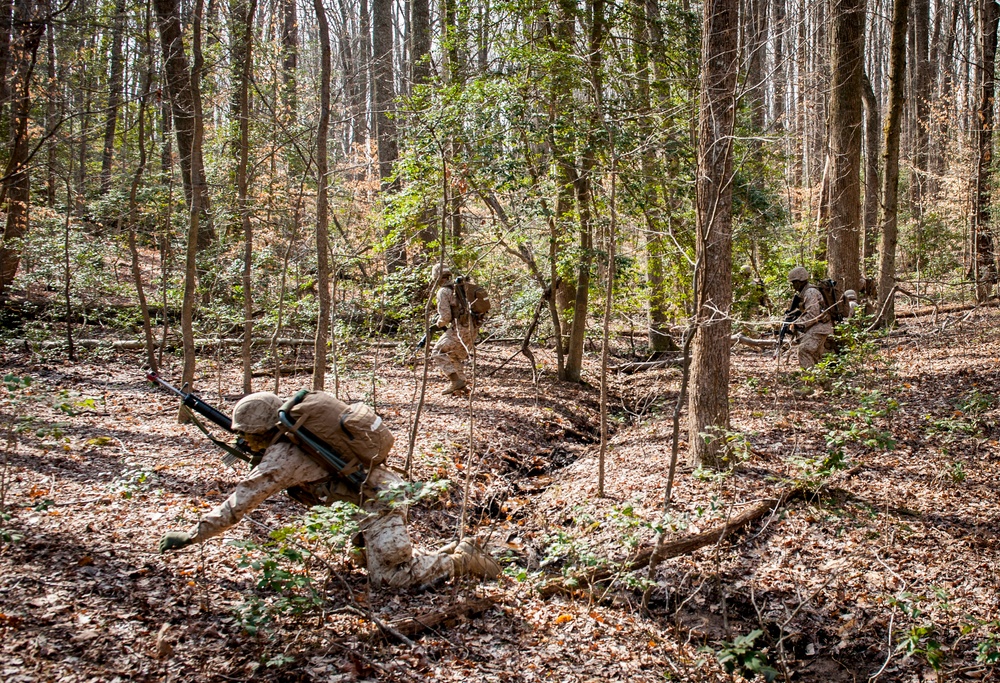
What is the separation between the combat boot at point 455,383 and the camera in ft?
34.3

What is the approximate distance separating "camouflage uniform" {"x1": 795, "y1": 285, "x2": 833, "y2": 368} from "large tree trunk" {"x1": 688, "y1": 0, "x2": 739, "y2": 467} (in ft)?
13.8

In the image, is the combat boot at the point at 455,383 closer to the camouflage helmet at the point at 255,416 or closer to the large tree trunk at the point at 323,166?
the large tree trunk at the point at 323,166

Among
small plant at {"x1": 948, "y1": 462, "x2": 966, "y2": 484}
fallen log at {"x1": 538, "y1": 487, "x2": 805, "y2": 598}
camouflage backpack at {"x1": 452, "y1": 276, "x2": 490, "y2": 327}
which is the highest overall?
camouflage backpack at {"x1": 452, "y1": 276, "x2": 490, "y2": 327}

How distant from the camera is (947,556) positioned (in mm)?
5258

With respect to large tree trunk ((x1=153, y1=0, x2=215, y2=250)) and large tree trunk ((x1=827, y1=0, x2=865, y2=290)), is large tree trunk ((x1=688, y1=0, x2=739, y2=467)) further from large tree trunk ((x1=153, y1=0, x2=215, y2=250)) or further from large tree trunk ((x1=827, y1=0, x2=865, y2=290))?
large tree trunk ((x1=153, y1=0, x2=215, y2=250))

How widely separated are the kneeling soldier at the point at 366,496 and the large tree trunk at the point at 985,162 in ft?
42.3

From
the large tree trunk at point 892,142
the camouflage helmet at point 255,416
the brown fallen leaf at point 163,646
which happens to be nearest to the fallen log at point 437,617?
the brown fallen leaf at point 163,646

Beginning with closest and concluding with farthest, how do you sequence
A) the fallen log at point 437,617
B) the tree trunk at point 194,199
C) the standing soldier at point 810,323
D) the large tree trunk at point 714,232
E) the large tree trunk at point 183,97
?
the fallen log at point 437,617 → the large tree trunk at point 714,232 → the tree trunk at point 194,199 → the large tree trunk at point 183,97 → the standing soldier at point 810,323

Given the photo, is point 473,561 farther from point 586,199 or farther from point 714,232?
point 586,199

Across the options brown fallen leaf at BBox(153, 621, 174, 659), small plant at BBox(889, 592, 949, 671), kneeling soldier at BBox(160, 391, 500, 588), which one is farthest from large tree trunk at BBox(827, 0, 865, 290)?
brown fallen leaf at BBox(153, 621, 174, 659)

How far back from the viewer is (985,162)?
46.2ft

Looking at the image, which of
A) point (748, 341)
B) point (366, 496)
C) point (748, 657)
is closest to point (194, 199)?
point (366, 496)

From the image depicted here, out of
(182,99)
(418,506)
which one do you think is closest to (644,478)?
(418,506)

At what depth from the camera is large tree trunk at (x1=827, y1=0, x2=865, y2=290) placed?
970cm
